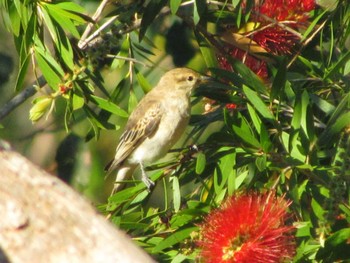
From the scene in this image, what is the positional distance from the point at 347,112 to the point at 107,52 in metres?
0.96

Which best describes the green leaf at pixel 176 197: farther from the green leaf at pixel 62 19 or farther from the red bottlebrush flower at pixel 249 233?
the green leaf at pixel 62 19

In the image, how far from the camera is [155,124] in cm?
592

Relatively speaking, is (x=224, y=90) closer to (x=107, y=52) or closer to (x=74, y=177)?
(x=107, y=52)

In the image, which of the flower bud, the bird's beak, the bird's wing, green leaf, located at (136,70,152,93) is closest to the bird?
the bird's wing

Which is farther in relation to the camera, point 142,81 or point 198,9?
point 142,81

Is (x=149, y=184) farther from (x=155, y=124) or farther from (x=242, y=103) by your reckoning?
(x=155, y=124)

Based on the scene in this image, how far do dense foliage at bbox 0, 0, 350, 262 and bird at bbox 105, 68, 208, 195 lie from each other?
0.82m

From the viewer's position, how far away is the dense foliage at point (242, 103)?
405 cm

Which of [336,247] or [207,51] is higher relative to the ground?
[207,51]

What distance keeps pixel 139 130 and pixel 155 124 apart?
85mm

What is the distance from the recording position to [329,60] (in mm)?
4344

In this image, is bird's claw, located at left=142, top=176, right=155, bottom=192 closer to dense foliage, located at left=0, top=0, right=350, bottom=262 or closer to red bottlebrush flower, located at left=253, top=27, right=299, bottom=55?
dense foliage, located at left=0, top=0, right=350, bottom=262

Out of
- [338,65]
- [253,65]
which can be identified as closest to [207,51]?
[253,65]

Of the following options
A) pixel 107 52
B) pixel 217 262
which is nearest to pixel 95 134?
pixel 107 52
